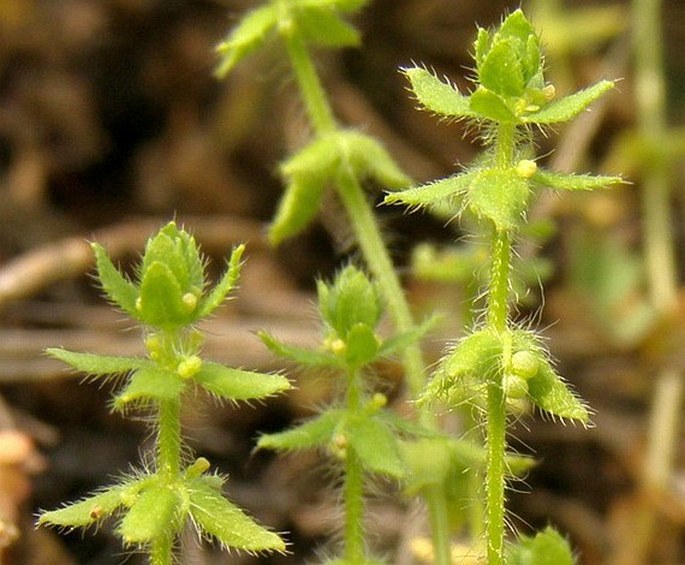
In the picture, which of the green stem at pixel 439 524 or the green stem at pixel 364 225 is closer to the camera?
the green stem at pixel 439 524

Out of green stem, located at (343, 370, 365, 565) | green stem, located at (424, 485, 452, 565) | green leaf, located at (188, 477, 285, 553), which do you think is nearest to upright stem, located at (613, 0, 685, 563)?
green stem, located at (424, 485, 452, 565)

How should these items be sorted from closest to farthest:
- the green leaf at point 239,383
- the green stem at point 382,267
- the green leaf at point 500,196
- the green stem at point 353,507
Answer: the green leaf at point 500,196 < the green leaf at point 239,383 < the green stem at point 353,507 < the green stem at point 382,267

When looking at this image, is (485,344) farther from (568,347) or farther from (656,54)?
(656,54)

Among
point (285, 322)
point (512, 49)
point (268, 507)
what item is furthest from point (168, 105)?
point (512, 49)

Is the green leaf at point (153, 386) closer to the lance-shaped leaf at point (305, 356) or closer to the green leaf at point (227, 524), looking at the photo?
the green leaf at point (227, 524)

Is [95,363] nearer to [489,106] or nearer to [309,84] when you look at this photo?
[489,106]

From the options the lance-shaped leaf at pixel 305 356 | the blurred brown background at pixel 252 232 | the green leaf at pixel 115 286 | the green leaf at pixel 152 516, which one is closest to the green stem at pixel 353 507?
the lance-shaped leaf at pixel 305 356

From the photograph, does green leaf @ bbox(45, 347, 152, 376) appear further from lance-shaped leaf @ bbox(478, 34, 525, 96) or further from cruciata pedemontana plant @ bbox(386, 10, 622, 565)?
lance-shaped leaf @ bbox(478, 34, 525, 96)
